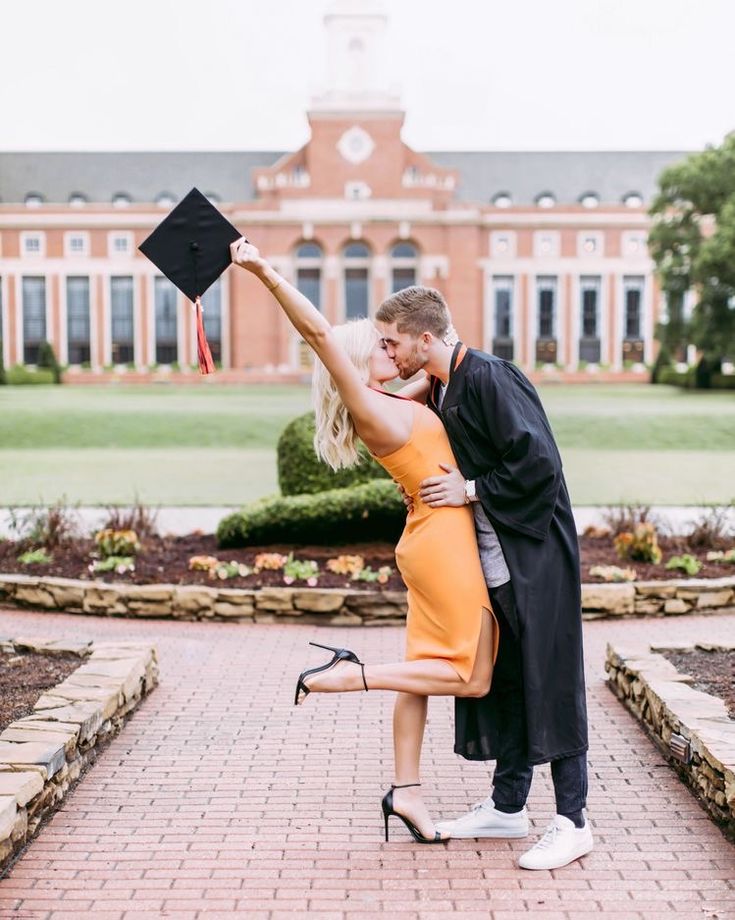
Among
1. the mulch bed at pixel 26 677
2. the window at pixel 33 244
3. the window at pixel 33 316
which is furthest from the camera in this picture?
the window at pixel 33 316

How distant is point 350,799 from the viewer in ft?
13.5

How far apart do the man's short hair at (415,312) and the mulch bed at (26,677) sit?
98.0 inches

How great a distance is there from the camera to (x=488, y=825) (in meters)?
3.65

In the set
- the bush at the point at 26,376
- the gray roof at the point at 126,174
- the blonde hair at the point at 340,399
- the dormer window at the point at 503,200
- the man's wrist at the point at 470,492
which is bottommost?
the man's wrist at the point at 470,492

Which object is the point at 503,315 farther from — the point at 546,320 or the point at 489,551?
the point at 489,551

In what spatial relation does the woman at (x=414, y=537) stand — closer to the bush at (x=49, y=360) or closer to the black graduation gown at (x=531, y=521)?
the black graduation gown at (x=531, y=521)

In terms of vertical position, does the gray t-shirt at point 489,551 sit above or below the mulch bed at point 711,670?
above

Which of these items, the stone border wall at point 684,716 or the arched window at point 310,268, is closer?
the stone border wall at point 684,716

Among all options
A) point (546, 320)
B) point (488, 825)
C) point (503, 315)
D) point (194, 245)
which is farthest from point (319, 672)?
point (546, 320)

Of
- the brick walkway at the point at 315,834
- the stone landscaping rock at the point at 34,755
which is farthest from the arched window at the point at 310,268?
the stone landscaping rock at the point at 34,755

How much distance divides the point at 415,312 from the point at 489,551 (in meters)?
0.78

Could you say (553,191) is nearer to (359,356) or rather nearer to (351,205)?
(351,205)

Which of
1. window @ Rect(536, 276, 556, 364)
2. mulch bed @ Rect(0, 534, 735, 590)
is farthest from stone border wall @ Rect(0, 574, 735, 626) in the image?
window @ Rect(536, 276, 556, 364)

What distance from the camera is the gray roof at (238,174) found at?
62094 mm
